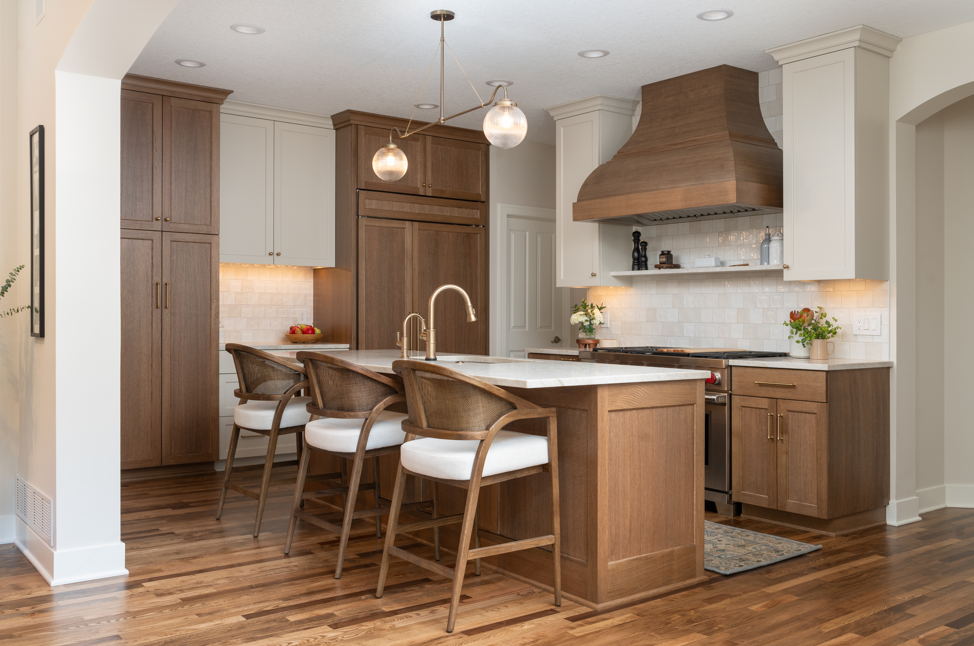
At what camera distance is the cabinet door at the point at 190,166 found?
18.3 feet

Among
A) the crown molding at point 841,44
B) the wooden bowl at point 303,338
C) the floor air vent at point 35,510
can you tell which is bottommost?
the floor air vent at point 35,510

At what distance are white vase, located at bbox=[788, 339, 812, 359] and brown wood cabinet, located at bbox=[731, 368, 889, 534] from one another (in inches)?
15.1

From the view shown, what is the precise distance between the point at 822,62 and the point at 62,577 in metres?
4.53

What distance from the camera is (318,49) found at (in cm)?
484

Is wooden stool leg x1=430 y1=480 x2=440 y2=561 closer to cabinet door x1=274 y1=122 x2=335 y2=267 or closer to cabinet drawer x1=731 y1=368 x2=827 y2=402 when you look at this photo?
cabinet drawer x1=731 y1=368 x2=827 y2=402

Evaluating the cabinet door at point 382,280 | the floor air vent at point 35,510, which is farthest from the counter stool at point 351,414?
the cabinet door at point 382,280

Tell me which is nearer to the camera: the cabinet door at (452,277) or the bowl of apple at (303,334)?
the bowl of apple at (303,334)

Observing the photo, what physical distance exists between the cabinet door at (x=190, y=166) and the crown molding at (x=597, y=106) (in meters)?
2.47

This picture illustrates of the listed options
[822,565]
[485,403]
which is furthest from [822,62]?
→ [485,403]

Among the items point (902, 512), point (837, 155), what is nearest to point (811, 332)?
point (837, 155)

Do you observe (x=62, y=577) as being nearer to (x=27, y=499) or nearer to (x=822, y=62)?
(x=27, y=499)

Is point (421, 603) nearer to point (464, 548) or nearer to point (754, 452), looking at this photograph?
point (464, 548)

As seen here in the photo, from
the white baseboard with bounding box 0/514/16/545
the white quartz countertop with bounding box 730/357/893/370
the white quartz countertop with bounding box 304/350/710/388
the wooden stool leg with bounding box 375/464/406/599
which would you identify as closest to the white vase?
the white quartz countertop with bounding box 730/357/893/370

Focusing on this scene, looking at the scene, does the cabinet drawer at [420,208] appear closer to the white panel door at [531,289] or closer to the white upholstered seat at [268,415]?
the white panel door at [531,289]
